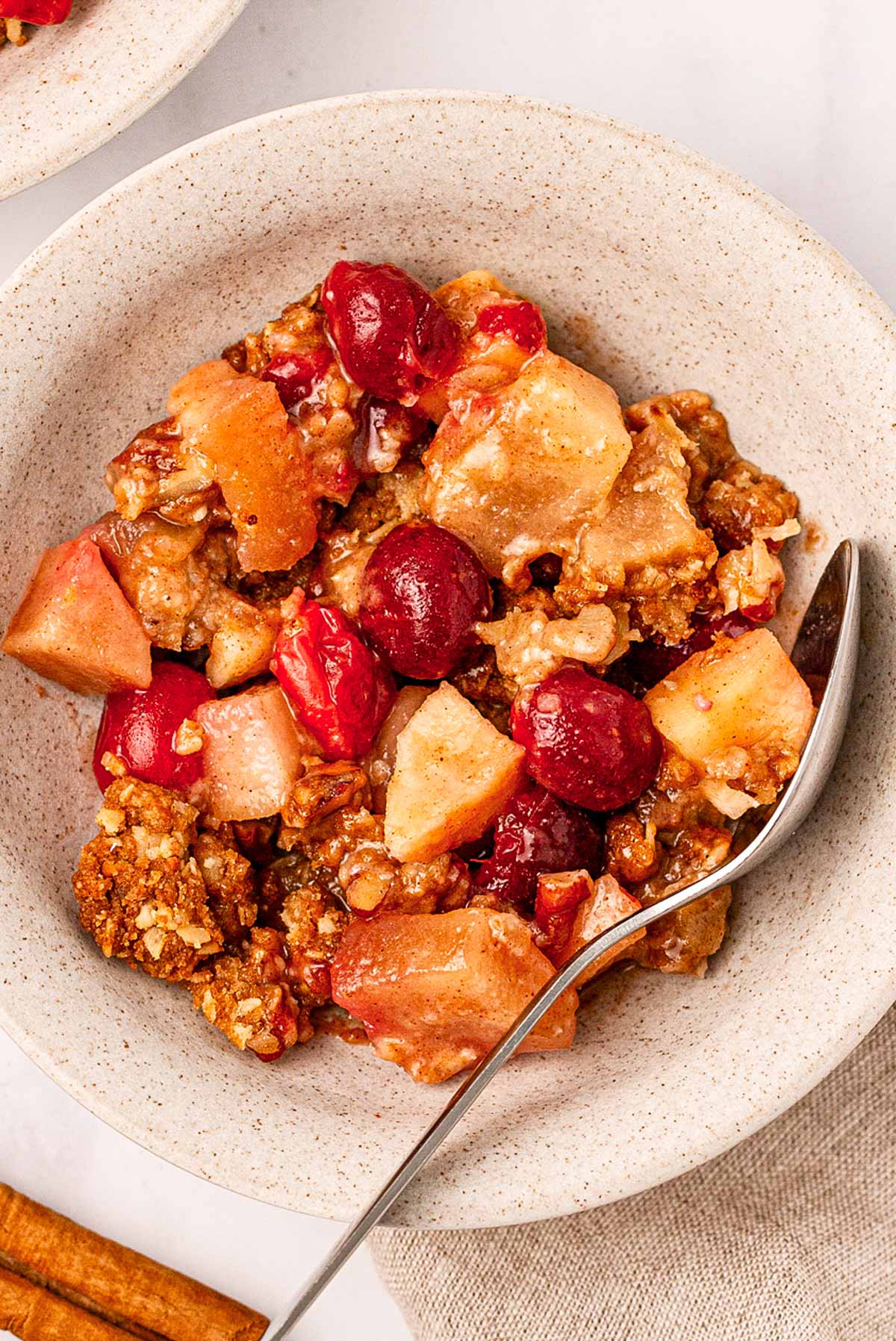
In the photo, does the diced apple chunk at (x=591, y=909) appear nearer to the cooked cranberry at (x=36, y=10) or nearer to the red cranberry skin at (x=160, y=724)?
the red cranberry skin at (x=160, y=724)

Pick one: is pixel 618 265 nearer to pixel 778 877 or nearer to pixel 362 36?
pixel 362 36

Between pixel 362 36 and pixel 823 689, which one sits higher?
pixel 362 36

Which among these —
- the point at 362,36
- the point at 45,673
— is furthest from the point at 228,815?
the point at 362,36

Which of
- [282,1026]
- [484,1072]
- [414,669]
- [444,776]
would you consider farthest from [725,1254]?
[414,669]

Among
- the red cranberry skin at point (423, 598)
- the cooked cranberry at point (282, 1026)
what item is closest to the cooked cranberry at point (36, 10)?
the red cranberry skin at point (423, 598)

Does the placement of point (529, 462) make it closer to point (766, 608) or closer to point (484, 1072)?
point (766, 608)

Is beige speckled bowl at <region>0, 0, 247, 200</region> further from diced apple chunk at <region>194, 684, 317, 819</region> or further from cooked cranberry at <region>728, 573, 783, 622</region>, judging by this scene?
cooked cranberry at <region>728, 573, 783, 622</region>

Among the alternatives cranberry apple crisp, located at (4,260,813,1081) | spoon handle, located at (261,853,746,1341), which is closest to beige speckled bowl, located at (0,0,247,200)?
cranberry apple crisp, located at (4,260,813,1081)
